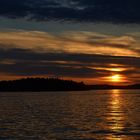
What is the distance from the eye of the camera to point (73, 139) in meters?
47.7

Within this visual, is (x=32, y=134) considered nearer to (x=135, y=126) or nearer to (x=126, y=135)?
(x=126, y=135)

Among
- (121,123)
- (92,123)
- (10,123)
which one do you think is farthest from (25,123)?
(121,123)

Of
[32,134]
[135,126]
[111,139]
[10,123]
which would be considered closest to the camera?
[111,139]

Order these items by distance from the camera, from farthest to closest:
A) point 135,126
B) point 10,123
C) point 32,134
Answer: point 10,123
point 135,126
point 32,134

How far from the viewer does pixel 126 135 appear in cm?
5028

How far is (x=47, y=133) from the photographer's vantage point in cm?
5194

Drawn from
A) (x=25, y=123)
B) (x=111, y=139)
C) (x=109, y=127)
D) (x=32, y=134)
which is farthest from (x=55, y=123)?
(x=111, y=139)

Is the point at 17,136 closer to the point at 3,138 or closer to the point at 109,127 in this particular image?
the point at 3,138

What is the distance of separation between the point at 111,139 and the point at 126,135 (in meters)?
3.23

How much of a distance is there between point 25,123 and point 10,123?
6.54 feet

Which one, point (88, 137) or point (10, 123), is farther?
point (10, 123)

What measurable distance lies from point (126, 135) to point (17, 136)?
38.1 feet

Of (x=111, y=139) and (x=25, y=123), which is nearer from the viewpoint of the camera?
(x=111, y=139)

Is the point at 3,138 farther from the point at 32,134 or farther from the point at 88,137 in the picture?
the point at 88,137
